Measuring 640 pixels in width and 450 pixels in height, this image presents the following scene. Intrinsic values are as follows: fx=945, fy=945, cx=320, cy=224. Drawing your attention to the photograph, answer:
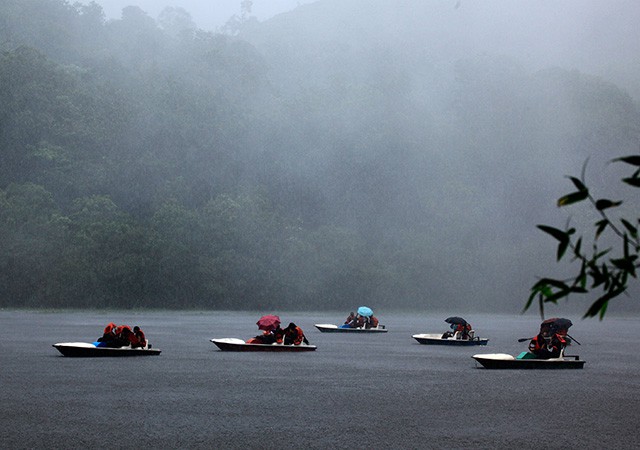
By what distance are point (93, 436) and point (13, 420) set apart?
3333mm

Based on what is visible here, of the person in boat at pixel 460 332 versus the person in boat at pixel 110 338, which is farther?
the person in boat at pixel 460 332

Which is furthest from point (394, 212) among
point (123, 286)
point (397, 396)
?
point (397, 396)

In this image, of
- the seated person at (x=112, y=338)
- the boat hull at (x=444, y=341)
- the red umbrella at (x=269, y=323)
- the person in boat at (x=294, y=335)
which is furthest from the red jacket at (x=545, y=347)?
the seated person at (x=112, y=338)

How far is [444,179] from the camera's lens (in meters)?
181

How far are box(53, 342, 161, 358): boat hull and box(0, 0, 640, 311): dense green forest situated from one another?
82.2 meters

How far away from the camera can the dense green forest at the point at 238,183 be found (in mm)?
129375

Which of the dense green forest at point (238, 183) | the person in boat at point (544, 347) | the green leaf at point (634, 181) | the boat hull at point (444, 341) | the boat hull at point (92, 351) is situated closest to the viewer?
the green leaf at point (634, 181)

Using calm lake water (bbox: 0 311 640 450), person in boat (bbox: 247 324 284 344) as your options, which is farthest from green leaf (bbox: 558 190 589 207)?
person in boat (bbox: 247 324 284 344)

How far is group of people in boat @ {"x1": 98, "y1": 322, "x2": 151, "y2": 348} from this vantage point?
44.1 metres

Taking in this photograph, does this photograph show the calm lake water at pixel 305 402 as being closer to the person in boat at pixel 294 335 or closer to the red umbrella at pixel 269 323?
the person in boat at pixel 294 335

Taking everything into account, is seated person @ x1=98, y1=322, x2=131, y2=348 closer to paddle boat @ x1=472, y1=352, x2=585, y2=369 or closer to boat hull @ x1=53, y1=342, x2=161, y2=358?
boat hull @ x1=53, y1=342, x2=161, y2=358

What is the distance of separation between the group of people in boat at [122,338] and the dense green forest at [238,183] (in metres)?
82.4

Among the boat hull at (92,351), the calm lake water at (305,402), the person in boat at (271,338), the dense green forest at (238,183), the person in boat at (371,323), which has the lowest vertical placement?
the calm lake water at (305,402)

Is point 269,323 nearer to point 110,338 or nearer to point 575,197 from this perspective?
point 110,338
